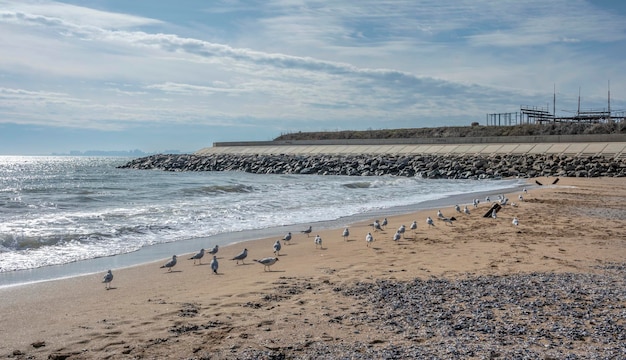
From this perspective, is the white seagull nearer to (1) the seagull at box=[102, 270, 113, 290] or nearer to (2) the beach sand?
(2) the beach sand

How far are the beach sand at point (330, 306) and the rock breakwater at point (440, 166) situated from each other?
1129 inches

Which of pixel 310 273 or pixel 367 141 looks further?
pixel 367 141

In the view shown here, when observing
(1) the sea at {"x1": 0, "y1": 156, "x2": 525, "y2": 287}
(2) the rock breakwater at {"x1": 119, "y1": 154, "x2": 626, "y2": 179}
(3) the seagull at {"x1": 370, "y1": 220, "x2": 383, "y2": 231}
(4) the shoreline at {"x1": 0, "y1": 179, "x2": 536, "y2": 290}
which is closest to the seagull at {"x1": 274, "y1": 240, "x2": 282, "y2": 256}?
(4) the shoreline at {"x1": 0, "y1": 179, "x2": 536, "y2": 290}

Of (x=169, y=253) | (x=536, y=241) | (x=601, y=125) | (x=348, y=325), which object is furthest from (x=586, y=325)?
(x=601, y=125)

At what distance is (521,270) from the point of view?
8367mm

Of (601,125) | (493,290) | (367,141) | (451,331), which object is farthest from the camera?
(367,141)

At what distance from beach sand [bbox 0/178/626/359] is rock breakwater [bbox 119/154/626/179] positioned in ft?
94.1

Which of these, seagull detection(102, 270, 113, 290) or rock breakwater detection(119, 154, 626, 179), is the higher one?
rock breakwater detection(119, 154, 626, 179)

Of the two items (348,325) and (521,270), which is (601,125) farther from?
(348,325)

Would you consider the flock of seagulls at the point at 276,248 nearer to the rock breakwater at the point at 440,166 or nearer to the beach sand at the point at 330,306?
the beach sand at the point at 330,306

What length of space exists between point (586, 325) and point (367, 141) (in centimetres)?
5845

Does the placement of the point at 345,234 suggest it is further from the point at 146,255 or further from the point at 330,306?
the point at 330,306

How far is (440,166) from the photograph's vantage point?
43.6 metres

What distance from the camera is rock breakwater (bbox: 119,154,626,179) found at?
3772 cm
